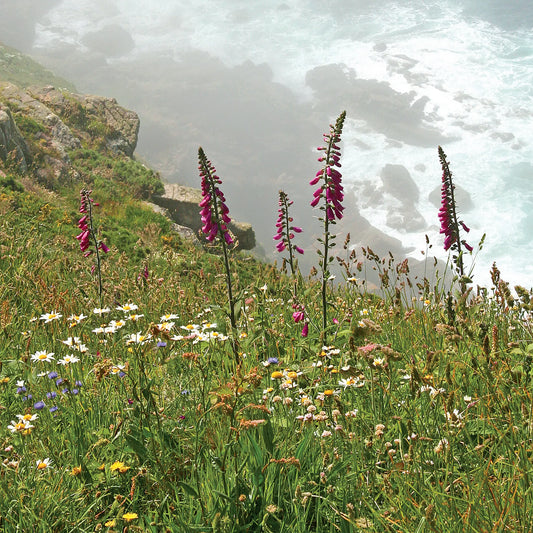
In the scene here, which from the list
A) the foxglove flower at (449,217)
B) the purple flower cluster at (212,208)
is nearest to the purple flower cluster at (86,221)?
the purple flower cluster at (212,208)

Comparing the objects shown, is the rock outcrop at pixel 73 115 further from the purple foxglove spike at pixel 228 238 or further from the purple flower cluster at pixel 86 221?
the purple foxglove spike at pixel 228 238

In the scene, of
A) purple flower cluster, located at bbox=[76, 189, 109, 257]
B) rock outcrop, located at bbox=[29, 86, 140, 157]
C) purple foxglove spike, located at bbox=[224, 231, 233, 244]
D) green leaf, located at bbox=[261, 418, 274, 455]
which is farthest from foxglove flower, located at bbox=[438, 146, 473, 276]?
rock outcrop, located at bbox=[29, 86, 140, 157]

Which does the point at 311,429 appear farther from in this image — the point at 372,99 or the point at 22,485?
the point at 372,99

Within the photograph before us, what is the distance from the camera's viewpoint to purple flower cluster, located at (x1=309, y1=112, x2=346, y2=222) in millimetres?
3854

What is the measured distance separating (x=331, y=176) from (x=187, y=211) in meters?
18.7

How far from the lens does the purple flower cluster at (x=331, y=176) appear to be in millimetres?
→ 3854

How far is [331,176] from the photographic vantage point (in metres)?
3.93

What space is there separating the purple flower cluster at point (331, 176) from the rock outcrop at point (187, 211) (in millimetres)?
17649

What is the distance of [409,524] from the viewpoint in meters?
1.60

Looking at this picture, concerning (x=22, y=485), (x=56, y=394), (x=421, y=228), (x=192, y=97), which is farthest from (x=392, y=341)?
(x=192, y=97)

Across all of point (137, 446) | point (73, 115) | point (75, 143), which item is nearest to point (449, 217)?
point (137, 446)

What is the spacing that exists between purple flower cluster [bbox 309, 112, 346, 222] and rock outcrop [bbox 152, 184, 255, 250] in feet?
57.9

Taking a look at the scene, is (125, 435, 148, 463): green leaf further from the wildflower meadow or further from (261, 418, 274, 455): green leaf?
(261, 418, 274, 455): green leaf

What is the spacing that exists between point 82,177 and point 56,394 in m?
19.6
